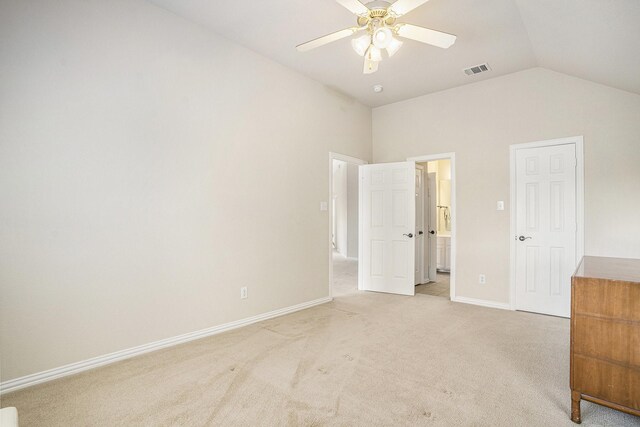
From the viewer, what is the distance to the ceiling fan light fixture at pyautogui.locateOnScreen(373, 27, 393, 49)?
2330mm

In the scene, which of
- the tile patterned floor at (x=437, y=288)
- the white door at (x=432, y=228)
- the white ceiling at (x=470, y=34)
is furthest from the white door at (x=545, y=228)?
the white door at (x=432, y=228)

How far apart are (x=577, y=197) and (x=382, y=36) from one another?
3.03 m

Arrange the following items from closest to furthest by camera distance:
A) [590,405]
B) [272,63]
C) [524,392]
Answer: [590,405] < [524,392] < [272,63]

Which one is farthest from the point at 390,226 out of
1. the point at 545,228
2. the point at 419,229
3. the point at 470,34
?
the point at 470,34

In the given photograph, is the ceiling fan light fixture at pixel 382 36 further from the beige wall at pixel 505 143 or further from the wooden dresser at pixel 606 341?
the beige wall at pixel 505 143

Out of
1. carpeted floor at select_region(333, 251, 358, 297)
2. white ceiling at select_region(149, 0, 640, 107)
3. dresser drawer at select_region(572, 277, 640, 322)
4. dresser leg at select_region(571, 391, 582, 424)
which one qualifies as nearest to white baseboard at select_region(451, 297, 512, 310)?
carpeted floor at select_region(333, 251, 358, 297)

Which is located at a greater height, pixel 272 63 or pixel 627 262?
pixel 272 63

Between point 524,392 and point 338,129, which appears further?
point 338,129

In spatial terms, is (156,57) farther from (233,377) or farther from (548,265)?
(548,265)

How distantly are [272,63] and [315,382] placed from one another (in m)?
3.36

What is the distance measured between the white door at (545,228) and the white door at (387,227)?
138cm

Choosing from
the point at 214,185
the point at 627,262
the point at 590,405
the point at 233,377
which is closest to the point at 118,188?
the point at 214,185

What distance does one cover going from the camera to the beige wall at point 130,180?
2260mm

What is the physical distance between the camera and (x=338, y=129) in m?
4.80
